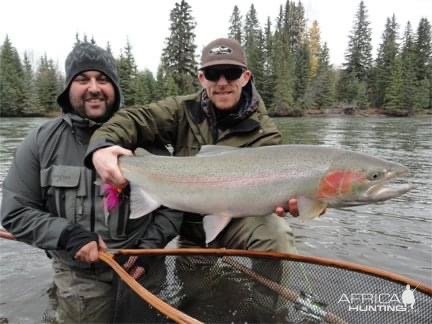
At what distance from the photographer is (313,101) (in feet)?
184

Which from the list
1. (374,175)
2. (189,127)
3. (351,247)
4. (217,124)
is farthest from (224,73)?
(351,247)

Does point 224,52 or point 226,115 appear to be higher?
point 224,52

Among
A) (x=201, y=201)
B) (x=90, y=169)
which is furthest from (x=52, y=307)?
(x=201, y=201)

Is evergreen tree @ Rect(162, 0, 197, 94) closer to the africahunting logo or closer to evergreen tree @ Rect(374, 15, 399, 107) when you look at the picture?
evergreen tree @ Rect(374, 15, 399, 107)

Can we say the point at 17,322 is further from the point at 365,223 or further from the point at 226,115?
the point at 365,223

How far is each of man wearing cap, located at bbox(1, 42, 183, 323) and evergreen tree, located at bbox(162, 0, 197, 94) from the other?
2039 inches

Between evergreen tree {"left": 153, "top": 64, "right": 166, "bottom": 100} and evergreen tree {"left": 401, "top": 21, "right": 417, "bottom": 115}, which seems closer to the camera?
evergreen tree {"left": 153, "top": 64, "right": 166, "bottom": 100}

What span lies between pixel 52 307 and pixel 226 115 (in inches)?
93.5

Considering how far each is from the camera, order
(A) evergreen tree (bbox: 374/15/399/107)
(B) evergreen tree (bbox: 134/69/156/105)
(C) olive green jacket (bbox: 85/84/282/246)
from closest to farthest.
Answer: (C) olive green jacket (bbox: 85/84/282/246) < (B) evergreen tree (bbox: 134/69/156/105) < (A) evergreen tree (bbox: 374/15/399/107)

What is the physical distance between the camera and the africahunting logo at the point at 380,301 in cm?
275

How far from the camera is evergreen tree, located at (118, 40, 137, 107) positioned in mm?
51719

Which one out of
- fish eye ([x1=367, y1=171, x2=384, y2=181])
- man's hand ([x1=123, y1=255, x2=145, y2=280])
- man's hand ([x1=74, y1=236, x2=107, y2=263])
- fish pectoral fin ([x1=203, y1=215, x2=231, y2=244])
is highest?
fish eye ([x1=367, y1=171, x2=384, y2=181])

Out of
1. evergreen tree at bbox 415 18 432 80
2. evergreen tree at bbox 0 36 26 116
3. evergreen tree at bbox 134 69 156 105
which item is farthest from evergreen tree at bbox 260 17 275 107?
evergreen tree at bbox 0 36 26 116

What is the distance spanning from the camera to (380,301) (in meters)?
2.91
